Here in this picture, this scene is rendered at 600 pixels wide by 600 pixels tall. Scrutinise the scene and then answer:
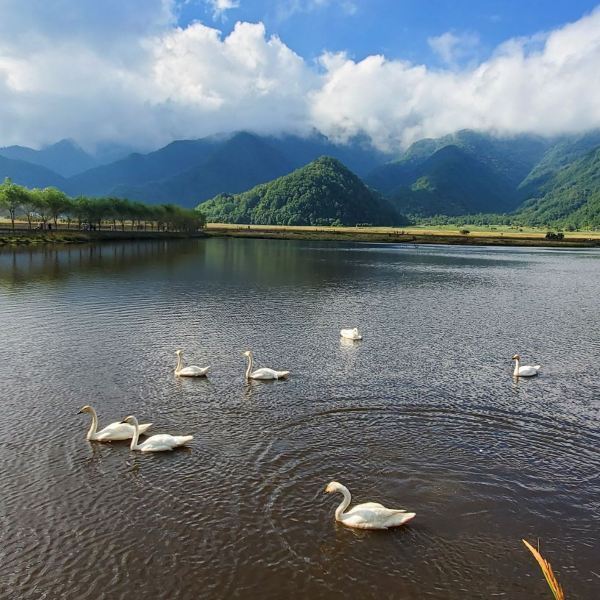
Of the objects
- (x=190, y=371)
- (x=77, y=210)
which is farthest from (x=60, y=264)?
(x=77, y=210)

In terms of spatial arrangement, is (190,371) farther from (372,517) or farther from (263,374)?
(372,517)

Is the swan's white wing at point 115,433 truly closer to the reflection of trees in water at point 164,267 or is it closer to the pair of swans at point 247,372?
the pair of swans at point 247,372

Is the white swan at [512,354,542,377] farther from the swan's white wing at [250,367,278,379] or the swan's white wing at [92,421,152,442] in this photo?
the swan's white wing at [92,421,152,442]

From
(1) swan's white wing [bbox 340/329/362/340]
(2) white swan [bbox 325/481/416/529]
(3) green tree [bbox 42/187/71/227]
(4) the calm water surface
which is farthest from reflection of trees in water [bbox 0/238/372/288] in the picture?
(2) white swan [bbox 325/481/416/529]

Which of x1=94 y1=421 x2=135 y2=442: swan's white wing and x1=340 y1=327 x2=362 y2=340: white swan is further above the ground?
x1=340 y1=327 x2=362 y2=340: white swan

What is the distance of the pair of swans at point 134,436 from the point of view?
17.9 meters

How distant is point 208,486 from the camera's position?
624 inches

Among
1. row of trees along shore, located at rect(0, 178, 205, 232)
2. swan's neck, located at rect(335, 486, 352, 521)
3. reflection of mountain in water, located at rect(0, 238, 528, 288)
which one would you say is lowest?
swan's neck, located at rect(335, 486, 352, 521)

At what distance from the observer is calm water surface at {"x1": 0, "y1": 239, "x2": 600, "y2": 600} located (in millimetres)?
12359

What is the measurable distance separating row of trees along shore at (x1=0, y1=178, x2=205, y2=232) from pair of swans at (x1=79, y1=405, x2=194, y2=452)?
116m

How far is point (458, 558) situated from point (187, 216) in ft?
613

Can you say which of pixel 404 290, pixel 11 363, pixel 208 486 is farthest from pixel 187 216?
pixel 208 486

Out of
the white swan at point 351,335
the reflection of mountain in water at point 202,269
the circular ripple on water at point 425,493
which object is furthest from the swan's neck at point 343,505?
the reflection of mountain in water at point 202,269

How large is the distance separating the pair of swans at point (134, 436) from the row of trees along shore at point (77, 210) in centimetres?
11591
